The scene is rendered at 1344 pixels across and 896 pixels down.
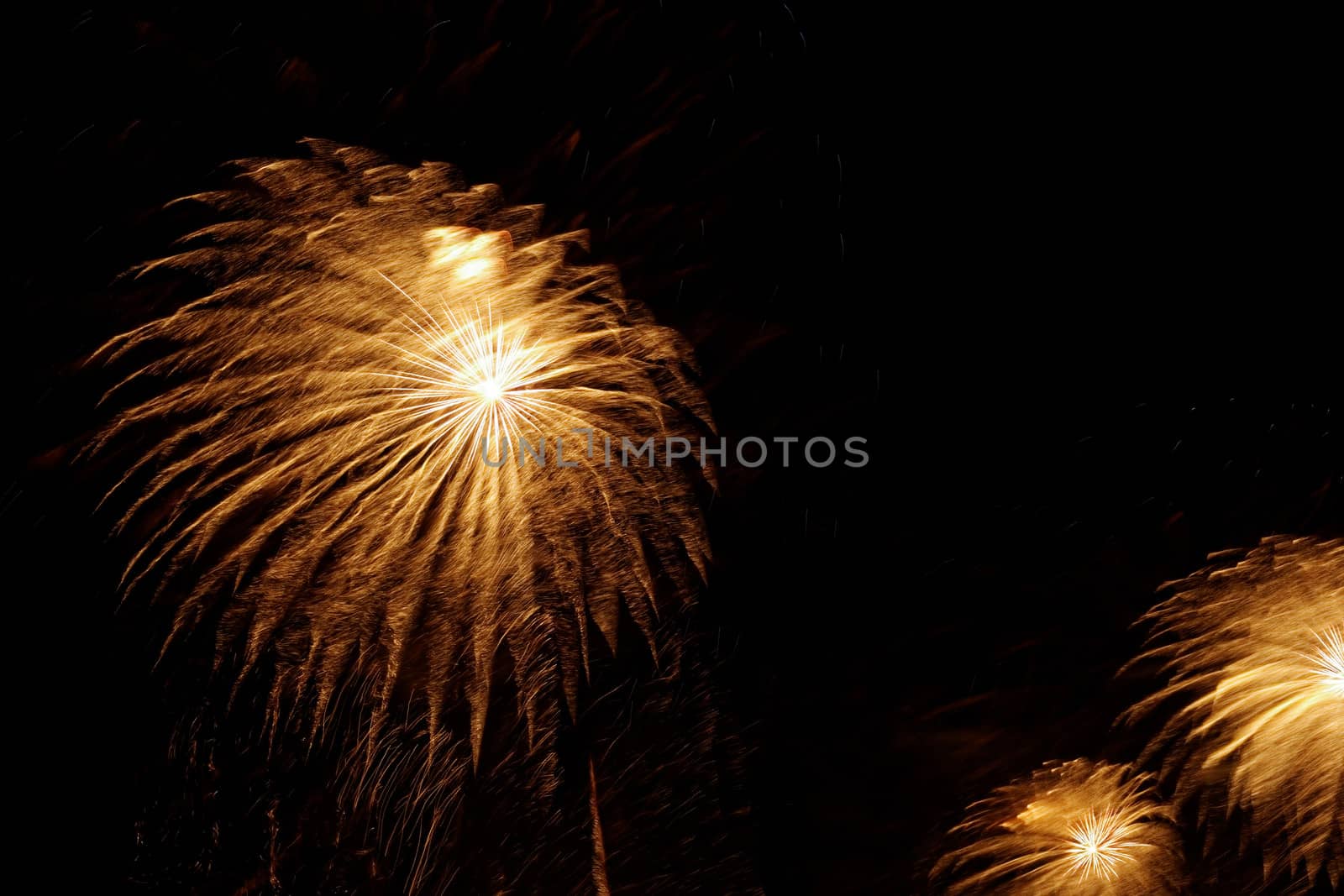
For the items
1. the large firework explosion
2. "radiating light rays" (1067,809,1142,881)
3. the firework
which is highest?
the large firework explosion

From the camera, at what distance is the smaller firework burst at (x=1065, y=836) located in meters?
6.20

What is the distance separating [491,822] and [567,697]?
57cm

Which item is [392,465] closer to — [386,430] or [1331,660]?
[386,430]

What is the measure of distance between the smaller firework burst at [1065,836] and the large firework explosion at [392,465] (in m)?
3.51

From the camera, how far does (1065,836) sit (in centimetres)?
652

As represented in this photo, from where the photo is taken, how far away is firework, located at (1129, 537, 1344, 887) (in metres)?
5.73

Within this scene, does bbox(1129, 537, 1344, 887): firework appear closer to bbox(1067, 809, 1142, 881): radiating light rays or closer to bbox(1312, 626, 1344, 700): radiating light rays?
bbox(1312, 626, 1344, 700): radiating light rays

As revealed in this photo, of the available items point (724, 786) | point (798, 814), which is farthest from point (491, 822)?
point (798, 814)

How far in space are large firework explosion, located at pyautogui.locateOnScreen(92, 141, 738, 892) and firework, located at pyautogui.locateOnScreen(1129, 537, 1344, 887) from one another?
3.64 metres

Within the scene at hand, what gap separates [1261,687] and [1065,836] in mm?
1538

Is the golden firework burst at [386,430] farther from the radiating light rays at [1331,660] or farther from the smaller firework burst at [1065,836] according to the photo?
the radiating light rays at [1331,660]

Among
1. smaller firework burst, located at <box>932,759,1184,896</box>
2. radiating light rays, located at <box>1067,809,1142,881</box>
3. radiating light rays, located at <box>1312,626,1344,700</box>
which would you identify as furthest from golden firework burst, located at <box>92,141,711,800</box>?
radiating light rays, located at <box>1312,626,1344,700</box>

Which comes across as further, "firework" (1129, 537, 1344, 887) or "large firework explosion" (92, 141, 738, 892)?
"firework" (1129, 537, 1344, 887)

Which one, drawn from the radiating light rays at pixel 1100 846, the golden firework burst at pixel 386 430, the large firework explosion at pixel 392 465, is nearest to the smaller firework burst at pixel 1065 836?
the radiating light rays at pixel 1100 846
